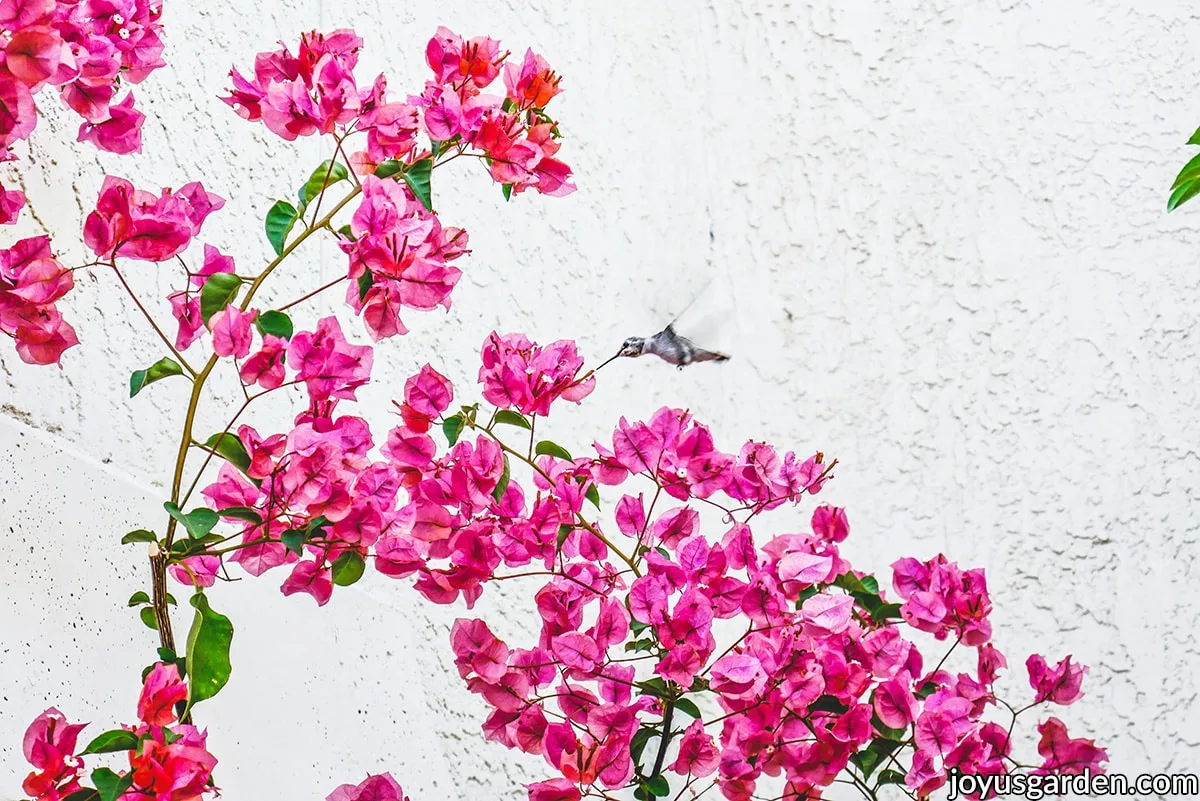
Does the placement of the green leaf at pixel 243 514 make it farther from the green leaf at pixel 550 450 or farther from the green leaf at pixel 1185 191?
the green leaf at pixel 1185 191

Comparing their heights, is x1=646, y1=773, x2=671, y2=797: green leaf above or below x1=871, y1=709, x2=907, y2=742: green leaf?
below

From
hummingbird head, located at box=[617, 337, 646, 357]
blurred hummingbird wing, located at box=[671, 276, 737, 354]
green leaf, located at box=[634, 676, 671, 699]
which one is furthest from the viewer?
blurred hummingbird wing, located at box=[671, 276, 737, 354]

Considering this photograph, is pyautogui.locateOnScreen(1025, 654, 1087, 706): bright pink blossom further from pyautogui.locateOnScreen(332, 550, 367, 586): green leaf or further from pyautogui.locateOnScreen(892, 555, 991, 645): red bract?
pyautogui.locateOnScreen(332, 550, 367, 586): green leaf

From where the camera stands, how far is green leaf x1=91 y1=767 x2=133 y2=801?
0.70 m

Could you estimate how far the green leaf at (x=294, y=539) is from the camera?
2.65 ft

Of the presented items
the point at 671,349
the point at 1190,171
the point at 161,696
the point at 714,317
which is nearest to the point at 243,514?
the point at 161,696

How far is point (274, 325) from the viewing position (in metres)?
0.83

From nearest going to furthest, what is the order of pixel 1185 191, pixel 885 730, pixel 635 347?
pixel 1185 191, pixel 885 730, pixel 635 347

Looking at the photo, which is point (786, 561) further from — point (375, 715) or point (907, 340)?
point (907, 340)

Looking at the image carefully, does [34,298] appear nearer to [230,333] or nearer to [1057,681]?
[230,333]

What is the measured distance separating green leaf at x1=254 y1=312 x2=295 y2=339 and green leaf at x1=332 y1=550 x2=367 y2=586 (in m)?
0.17

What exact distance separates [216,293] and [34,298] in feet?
0.41

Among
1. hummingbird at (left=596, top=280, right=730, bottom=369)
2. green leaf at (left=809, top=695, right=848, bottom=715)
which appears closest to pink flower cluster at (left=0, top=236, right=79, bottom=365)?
green leaf at (left=809, top=695, right=848, bottom=715)

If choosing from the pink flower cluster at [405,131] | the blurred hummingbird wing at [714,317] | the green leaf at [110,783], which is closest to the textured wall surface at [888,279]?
the blurred hummingbird wing at [714,317]
